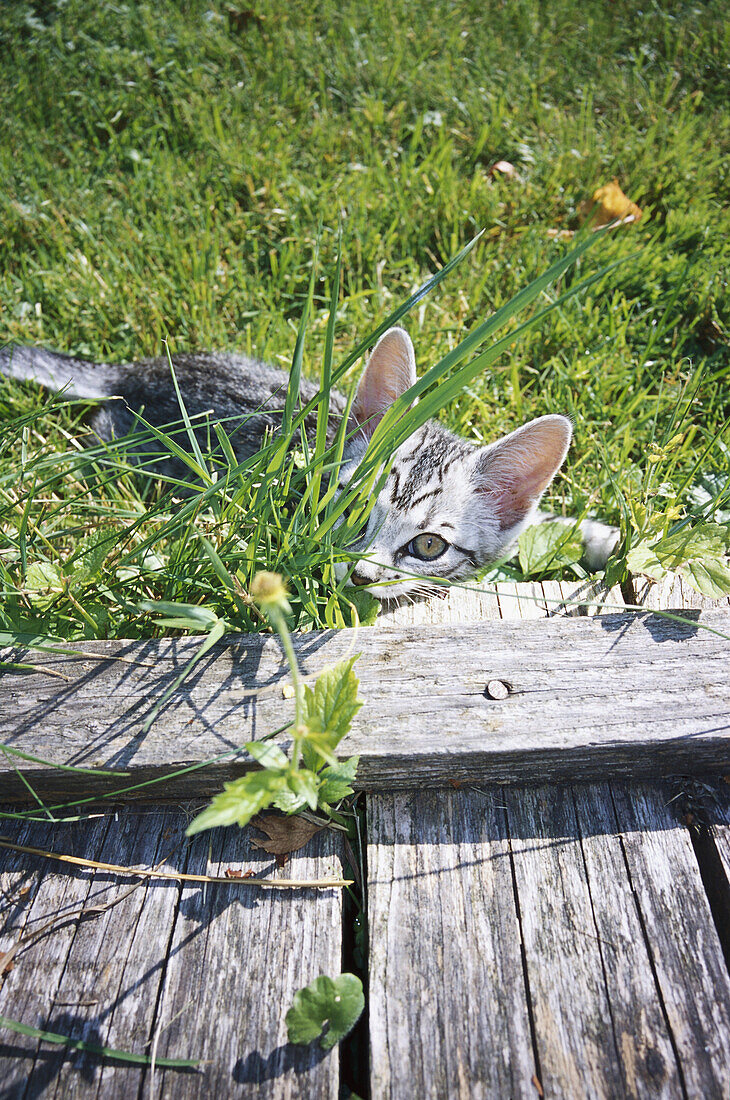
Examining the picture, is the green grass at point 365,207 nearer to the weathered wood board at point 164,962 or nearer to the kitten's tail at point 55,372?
the kitten's tail at point 55,372

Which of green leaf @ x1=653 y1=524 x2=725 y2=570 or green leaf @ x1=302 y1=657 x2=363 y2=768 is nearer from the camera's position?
green leaf @ x1=302 y1=657 x2=363 y2=768

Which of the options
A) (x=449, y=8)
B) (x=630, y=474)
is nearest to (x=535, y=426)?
(x=630, y=474)

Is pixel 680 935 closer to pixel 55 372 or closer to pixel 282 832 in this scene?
Answer: pixel 282 832

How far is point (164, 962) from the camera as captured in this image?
1324 millimetres

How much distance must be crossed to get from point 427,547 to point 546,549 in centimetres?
44

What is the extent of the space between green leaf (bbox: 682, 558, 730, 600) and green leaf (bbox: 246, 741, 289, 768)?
118cm

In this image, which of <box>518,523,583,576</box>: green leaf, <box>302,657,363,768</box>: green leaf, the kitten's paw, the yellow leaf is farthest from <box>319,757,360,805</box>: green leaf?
the yellow leaf

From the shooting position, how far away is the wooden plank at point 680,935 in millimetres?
1220

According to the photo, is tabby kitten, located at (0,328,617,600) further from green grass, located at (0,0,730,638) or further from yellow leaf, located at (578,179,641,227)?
yellow leaf, located at (578,179,641,227)

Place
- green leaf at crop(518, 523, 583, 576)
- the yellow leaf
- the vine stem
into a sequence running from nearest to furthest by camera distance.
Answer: the vine stem < green leaf at crop(518, 523, 583, 576) < the yellow leaf

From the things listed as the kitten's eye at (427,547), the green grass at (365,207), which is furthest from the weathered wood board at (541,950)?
the kitten's eye at (427,547)

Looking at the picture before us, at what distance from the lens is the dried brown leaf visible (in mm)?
1455

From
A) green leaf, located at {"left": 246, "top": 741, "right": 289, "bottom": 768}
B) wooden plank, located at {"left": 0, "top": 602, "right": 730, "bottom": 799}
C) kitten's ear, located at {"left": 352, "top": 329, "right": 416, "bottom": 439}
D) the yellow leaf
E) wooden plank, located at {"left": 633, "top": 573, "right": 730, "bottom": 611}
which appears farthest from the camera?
the yellow leaf

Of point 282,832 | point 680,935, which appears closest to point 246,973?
point 282,832
